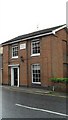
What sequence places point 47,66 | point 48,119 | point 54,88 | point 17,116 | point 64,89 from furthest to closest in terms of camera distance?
point 47,66 < point 54,88 < point 64,89 < point 17,116 < point 48,119

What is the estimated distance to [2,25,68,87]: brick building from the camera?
22578 mm

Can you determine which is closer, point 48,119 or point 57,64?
point 48,119

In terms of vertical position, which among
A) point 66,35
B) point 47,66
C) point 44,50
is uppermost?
point 66,35

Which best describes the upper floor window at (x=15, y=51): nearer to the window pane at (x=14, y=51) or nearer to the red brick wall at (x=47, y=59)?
the window pane at (x=14, y=51)

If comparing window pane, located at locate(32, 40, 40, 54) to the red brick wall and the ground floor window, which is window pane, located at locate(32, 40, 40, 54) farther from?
the ground floor window


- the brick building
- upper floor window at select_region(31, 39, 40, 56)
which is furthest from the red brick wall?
upper floor window at select_region(31, 39, 40, 56)

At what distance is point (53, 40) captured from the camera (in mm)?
22797

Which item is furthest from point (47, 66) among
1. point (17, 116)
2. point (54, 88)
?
point (17, 116)

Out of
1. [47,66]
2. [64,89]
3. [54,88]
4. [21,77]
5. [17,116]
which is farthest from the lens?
[21,77]

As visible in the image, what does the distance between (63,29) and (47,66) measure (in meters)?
4.73

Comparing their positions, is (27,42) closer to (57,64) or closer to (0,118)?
(57,64)

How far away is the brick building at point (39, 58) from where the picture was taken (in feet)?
74.1

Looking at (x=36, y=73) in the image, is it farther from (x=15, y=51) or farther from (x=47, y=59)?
(x=15, y=51)

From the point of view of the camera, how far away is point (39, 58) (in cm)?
2355
